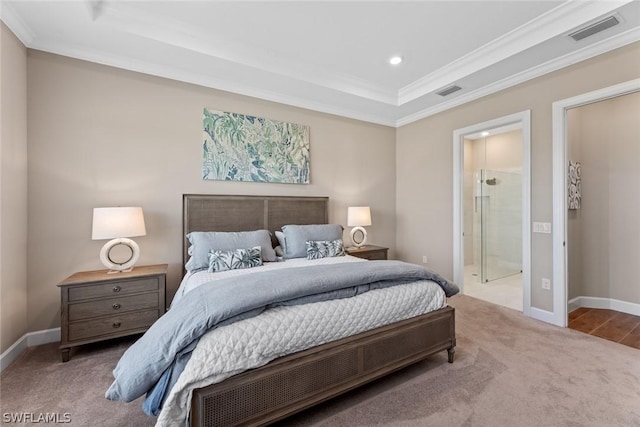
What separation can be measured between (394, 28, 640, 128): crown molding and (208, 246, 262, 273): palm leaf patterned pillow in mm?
3320

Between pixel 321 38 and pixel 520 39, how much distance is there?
1890mm

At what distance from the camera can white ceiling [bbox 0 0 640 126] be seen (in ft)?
7.42

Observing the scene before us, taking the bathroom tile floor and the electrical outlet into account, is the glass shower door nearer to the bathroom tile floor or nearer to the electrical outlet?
the bathroom tile floor

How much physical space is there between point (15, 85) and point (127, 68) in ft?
2.86

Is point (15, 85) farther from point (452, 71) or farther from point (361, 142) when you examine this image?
point (452, 71)

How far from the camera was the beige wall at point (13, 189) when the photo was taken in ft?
6.88

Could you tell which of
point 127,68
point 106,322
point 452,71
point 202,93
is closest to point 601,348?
point 452,71

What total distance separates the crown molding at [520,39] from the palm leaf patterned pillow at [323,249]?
2.32 m

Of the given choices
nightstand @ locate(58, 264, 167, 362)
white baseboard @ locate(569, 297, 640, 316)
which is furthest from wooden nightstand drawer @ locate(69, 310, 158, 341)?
white baseboard @ locate(569, 297, 640, 316)

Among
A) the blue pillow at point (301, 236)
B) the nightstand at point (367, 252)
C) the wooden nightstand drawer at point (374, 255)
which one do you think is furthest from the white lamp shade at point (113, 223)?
the wooden nightstand drawer at point (374, 255)

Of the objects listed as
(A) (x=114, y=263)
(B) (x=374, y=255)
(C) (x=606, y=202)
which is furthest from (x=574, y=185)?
(A) (x=114, y=263)

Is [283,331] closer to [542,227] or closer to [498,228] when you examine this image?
[542,227]

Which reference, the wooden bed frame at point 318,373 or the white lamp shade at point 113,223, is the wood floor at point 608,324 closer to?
the wooden bed frame at point 318,373

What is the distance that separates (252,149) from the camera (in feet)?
11.2
